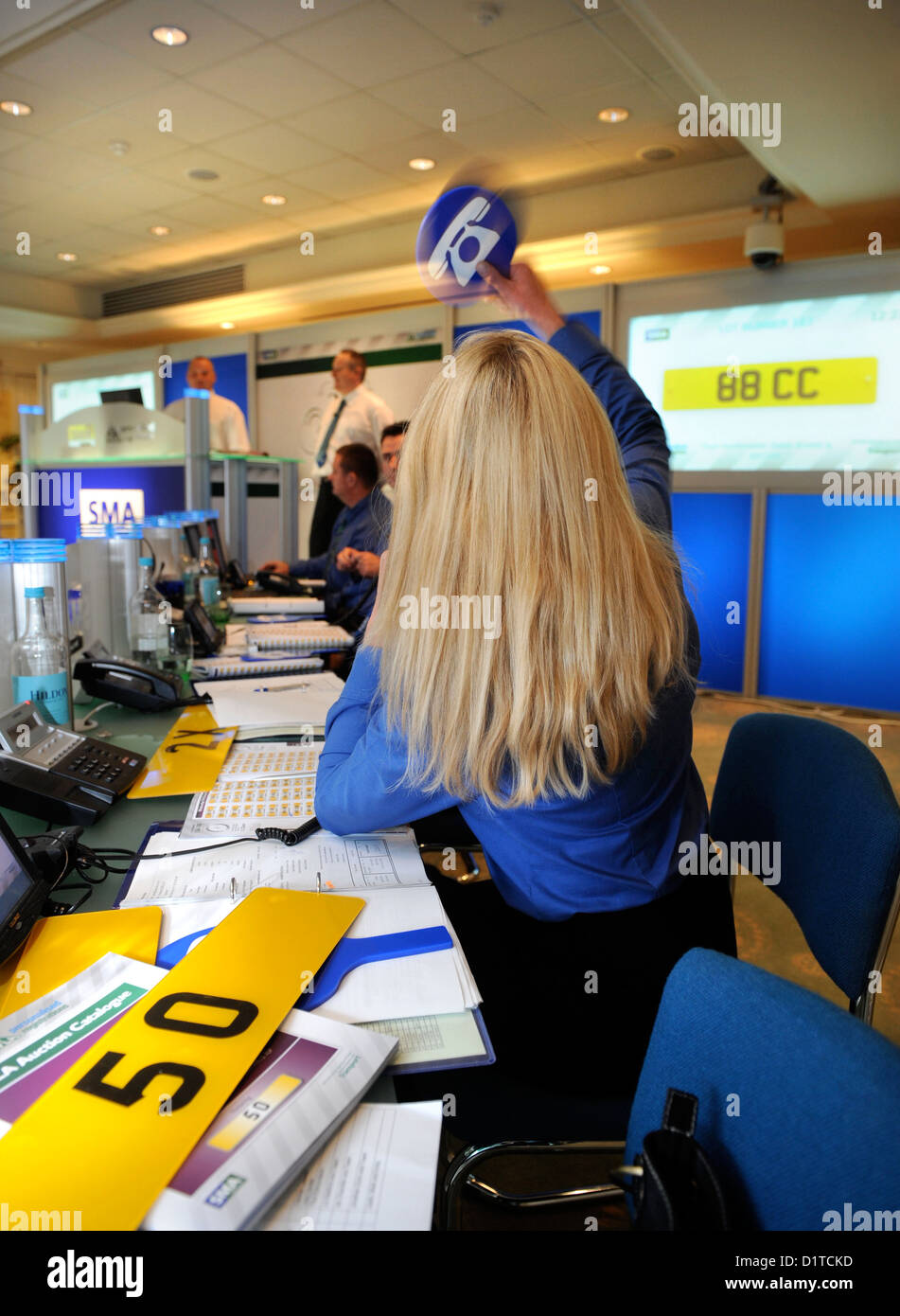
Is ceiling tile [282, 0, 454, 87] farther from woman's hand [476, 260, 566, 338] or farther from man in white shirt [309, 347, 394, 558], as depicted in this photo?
woman's hand [476, 260, 566, 338]

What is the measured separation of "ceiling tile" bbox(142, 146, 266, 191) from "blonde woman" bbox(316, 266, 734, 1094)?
523 cm

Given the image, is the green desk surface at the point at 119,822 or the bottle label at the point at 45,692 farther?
the bottle label at the point at 45,692

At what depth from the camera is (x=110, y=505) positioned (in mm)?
3551

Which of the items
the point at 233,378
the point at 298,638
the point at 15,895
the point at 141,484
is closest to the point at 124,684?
the point at 298,638

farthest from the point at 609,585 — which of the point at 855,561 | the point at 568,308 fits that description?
the point at 568,308

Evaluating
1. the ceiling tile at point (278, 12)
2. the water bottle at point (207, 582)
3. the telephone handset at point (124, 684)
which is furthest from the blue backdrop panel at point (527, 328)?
the telephone handset at point (124, 684)

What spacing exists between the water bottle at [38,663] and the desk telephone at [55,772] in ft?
0.71

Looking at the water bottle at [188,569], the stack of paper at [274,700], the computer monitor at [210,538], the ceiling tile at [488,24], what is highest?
the ceiling tile at [488,24]

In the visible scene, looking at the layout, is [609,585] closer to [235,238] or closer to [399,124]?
[399,124]

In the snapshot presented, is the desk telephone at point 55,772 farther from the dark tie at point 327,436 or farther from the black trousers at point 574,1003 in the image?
the dark tie at point 327,436

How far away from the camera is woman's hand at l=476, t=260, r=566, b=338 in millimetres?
1701

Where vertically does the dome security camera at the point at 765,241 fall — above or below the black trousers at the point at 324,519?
above

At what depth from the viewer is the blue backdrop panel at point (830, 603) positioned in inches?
188

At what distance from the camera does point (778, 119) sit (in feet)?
12.0
